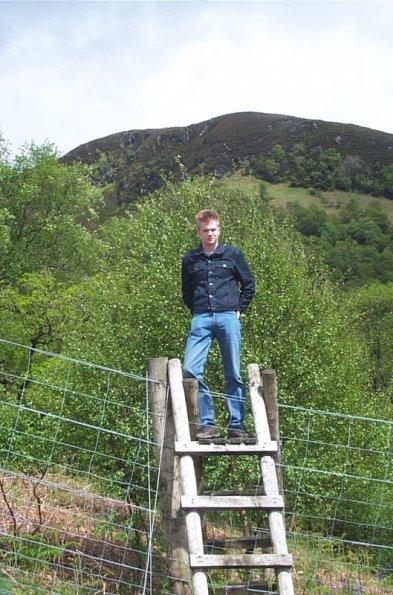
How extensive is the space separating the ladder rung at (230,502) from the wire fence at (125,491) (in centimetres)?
54

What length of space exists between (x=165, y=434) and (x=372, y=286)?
57.1m

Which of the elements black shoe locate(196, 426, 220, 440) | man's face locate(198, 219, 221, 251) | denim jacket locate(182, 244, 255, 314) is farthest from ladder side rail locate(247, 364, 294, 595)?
man's face locate(198, 219, 221, 251)

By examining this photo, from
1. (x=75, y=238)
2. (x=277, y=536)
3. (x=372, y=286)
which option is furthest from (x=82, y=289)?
(x=372, y=286)

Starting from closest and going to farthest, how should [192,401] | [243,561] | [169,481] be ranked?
[243,561], [169,481], [192,401]

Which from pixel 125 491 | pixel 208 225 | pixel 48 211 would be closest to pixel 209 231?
pixel 208 225

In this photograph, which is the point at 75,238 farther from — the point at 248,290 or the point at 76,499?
the point at 248,290

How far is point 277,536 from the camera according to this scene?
182 inches

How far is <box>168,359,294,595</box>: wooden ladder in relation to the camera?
4.43m

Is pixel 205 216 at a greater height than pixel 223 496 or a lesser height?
greater

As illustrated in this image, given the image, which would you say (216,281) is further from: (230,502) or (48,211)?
(48,211)

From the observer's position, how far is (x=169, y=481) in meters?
5.14

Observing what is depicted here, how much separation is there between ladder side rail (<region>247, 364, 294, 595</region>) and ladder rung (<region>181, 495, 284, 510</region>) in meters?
0.06

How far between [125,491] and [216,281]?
21.0 ft

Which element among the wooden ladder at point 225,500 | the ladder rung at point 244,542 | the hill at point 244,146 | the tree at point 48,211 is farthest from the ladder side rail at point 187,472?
the hill at point 244,146
